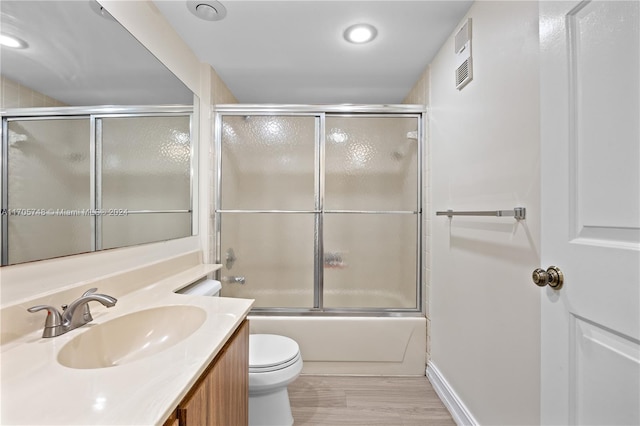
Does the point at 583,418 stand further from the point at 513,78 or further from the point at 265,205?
the point at 265,205

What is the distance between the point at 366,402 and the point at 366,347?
0.36m

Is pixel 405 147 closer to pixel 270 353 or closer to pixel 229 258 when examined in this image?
pixel 229 258

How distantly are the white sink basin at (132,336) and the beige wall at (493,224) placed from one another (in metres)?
1.19

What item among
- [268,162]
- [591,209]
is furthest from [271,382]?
[268,162]

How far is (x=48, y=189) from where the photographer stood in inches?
35.2

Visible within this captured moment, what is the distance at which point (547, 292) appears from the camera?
81 centimetres

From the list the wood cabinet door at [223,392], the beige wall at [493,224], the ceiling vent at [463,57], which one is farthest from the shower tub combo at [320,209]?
the wood cabinet door at [223,392]

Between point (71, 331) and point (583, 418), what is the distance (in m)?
1.38

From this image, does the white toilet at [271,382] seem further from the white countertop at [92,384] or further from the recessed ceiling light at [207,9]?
the recessed ceiling light at [207,9]

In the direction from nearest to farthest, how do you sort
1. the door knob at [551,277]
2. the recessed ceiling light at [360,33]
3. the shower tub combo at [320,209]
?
the door knob at [551,277]
the recessed ceiling light at [360,33]
the shower tub combo at [320,209]

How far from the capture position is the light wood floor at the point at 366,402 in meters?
1.59

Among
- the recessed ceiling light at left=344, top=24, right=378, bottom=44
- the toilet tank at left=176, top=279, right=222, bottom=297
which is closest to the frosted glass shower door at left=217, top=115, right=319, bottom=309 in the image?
the toilet tank at left=176, top=279, right=222, bottom=297

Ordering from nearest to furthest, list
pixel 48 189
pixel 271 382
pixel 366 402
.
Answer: pixel 48 189 < pixel 271 382 < pixel 366 402

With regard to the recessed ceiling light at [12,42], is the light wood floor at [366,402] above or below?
below
